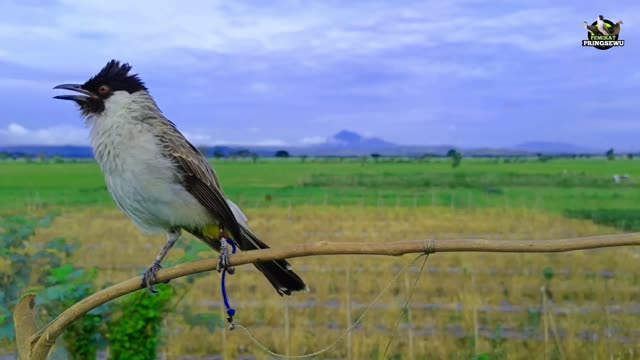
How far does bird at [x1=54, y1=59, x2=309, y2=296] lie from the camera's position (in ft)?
8.16

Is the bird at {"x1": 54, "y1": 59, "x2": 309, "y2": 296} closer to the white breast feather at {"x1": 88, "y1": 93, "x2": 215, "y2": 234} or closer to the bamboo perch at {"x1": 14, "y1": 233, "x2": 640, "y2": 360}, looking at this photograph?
the white breast feather at {"x1": 88, "y1": 93, "x2": 215, "y2": 234}

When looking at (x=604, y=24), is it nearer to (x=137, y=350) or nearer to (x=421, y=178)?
(x=137, y=350)

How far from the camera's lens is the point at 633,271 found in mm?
10969

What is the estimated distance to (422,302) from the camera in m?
9.18

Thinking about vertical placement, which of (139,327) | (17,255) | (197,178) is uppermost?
(197,178)

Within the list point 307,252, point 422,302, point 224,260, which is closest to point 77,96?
point 224,260

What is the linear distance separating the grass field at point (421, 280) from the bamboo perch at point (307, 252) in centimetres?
267

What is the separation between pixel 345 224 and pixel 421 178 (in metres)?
16.6

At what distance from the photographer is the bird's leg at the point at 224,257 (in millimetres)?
2289

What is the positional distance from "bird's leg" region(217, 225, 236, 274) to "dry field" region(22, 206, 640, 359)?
3.33 metres

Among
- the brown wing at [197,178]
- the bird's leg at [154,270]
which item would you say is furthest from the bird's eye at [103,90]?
the bird's leg at [154,270]

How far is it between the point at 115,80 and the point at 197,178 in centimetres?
45

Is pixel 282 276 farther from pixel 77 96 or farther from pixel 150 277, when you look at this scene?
pixel 77 96

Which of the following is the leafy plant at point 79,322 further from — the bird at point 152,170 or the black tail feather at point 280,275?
the black tail feather at point 280,275
